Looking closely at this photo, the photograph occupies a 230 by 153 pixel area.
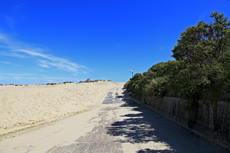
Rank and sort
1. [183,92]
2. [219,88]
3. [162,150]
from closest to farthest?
[162,150] → [219,88] → [183,92]

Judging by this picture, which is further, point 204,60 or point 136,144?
point 204,60

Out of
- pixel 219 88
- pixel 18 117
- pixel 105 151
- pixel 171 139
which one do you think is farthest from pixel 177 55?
pixel 18 117

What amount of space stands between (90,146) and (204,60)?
23.1 feet

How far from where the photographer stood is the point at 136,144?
780 cm

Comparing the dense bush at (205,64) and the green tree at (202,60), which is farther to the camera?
the green tree at (202,60)

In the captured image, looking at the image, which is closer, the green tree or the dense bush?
the dense bush

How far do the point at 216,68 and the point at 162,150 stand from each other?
158 inches

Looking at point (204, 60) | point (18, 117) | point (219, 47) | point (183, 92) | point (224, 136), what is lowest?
point (18, 117)

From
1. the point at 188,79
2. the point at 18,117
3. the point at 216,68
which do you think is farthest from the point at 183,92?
the point at 18,117

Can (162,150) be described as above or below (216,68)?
below

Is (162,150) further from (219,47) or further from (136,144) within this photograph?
(219,47)

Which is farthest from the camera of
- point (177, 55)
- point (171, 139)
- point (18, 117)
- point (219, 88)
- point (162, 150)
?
point (18, 117)

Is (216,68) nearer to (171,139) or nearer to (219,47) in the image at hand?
(219,47)

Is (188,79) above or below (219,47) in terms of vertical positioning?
below
